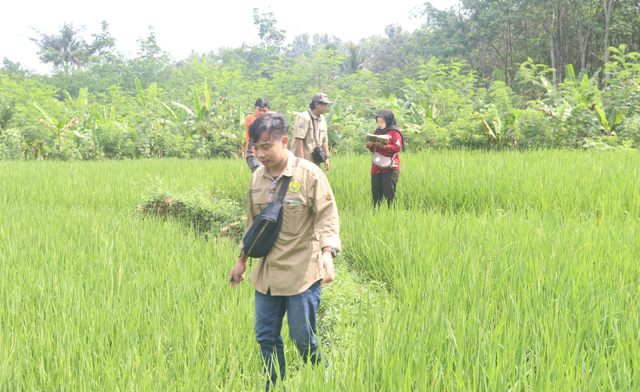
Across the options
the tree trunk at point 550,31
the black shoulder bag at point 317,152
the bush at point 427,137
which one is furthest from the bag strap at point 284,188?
the tree trunk at point 550,31

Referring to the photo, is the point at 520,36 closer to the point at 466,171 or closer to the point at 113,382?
the point at 466,171

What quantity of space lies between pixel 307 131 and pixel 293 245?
Answer: 12.4ft

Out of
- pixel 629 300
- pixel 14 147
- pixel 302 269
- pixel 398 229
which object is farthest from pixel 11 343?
pixel 14 147

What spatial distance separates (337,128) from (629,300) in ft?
33.4

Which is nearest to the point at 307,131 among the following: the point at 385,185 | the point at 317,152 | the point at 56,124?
the point at 317,152

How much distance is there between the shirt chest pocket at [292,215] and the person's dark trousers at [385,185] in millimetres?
3633

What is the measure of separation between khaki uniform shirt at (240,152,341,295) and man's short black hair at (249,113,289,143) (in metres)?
0.17

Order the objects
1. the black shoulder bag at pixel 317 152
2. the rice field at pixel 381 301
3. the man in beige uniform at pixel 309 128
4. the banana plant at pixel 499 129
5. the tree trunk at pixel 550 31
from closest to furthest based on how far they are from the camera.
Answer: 1. the rice field at pixel 381 301
2. the man in beige uniform at pixel 309 128
3. the black shoulder bag at pixel 317 152
4. the banana plant at pixel 499 129
5. the tree trunk at pixel 550 31

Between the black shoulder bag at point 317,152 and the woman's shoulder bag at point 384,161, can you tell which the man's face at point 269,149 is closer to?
the woman's shoulder bag at point 384,161

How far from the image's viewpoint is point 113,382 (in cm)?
185

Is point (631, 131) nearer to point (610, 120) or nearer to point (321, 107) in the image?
point (610, 120)

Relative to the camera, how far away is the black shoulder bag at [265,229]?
212cm

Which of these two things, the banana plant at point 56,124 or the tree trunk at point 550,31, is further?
the tree trunk at point 550,31

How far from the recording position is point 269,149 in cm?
Answer: 214
